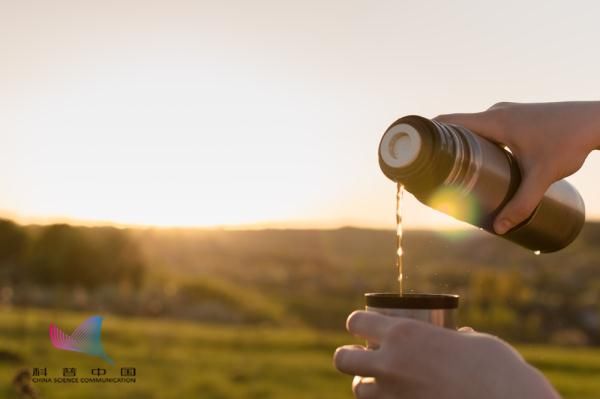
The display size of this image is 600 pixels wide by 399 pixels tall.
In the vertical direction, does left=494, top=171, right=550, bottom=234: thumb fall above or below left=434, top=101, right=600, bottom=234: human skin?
below

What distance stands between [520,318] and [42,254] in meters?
20.6

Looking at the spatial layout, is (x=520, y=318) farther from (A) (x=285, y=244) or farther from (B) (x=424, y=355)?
(B) (x=424, y=355)

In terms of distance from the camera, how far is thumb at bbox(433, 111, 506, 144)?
1948 millimetres

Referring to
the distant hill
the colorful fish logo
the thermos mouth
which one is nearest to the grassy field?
the distant hill

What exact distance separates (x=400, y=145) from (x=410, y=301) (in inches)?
20.9

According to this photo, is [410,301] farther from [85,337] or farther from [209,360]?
[209,360]

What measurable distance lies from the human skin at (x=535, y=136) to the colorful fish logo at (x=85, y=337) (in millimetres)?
2433

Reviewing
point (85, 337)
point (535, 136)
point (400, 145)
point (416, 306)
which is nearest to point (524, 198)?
point (535, 136)

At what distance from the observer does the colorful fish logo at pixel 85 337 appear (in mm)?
3660

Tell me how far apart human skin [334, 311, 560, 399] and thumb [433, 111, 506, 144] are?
984 mm

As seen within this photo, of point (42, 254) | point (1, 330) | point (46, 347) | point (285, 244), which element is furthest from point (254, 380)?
point (285, 244)

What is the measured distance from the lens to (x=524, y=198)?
75.6 inches

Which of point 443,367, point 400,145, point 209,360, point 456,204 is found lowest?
point 209,360

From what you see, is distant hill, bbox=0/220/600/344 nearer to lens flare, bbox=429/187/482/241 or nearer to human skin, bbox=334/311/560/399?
Result: lens flare, bbox=429/187/482/241
